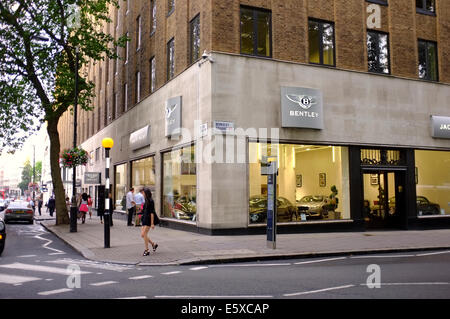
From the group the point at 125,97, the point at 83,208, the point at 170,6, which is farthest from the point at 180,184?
the point at 125,97

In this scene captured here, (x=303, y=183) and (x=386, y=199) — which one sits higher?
(x=303, y=183)

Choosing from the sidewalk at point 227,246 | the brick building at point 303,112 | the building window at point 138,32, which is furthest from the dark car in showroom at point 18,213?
the building window at point 138,32

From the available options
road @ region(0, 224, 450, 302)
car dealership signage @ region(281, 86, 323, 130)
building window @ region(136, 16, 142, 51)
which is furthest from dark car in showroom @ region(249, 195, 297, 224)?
building window @ region(136, 16, 142, 51)

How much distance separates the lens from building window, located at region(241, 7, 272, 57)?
16.0 metres

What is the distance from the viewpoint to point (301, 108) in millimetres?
16250

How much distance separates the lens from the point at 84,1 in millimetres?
21328

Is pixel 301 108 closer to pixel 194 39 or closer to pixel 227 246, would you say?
pixel 194 39

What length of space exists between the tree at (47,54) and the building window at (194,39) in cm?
620

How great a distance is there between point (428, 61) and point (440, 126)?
10.4 ft

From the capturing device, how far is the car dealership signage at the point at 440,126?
19.0 metres

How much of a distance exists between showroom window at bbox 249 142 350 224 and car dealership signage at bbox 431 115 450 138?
4.77m

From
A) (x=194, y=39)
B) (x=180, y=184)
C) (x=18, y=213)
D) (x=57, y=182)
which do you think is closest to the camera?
(x=194, y=39)
